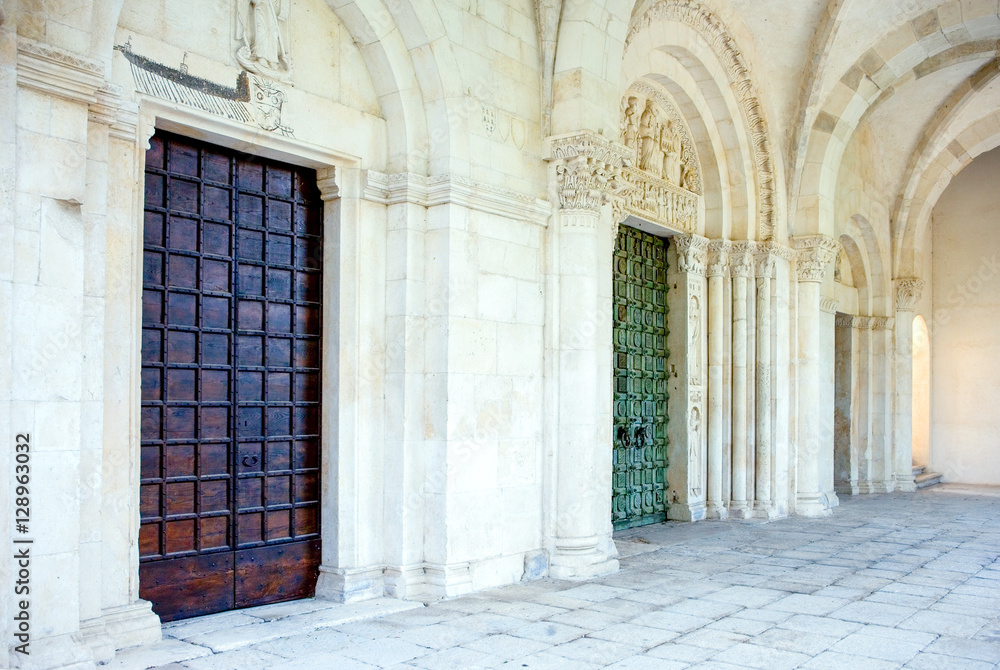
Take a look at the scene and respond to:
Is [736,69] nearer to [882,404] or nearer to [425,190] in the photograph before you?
[425,190]

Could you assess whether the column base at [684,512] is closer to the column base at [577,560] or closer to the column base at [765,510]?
the column base at [765,510]

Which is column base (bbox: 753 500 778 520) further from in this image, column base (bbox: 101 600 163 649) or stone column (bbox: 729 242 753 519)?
column base (bbox: 101 600 163 649)

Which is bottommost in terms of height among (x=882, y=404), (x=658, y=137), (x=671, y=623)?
(x=671, y=623)

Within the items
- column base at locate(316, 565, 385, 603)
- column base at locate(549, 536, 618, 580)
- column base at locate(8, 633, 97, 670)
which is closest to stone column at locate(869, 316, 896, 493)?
column base at locate(549, 536, 618, 580)

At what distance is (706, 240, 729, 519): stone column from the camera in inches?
394

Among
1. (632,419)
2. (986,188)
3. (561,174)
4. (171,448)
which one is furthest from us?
(986,188)

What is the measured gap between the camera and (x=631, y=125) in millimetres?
9086

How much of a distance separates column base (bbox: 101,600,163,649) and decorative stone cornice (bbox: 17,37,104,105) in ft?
8.20

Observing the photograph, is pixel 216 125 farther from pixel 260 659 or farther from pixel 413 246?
pixel 260 659

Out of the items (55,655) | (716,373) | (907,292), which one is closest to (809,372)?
(716,373)

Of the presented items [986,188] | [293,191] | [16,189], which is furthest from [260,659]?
[986,188]

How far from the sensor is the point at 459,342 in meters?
6.03

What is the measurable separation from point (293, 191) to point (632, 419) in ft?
15.4

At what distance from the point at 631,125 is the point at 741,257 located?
2202 millimetres
